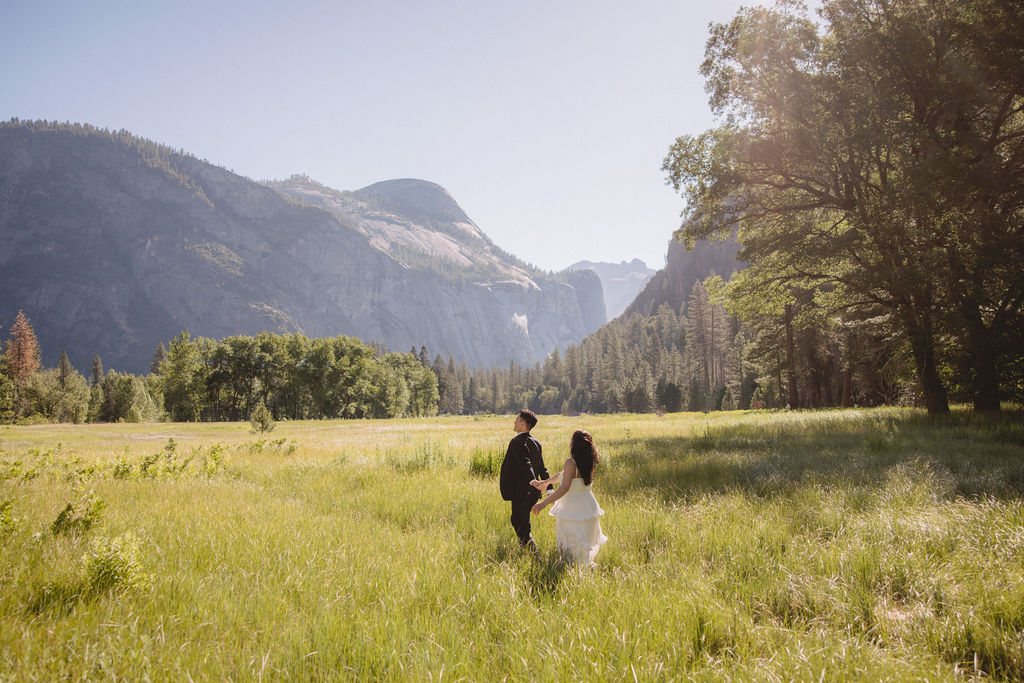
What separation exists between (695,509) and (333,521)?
5.47m

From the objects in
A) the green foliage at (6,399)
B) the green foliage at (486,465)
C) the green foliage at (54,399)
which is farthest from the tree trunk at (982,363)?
the green foliage at (54,399)

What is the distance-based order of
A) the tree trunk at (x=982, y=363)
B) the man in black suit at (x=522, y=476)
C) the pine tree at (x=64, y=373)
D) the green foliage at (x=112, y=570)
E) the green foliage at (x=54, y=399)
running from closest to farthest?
the green foliage at (x=112, y=570)
the man in black suit at (x=522, y=476)
the tree trunk at (x=982, y=363)
the green foliage at (x=54, y=399)
the pine tree at (x=64, y=373)

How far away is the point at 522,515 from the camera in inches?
→ 229

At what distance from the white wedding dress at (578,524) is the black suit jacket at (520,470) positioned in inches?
26.0

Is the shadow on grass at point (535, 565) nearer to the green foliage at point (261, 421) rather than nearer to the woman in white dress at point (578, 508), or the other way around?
the woman in white dress at point (578, 508)

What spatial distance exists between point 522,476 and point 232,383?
81453 millimetres

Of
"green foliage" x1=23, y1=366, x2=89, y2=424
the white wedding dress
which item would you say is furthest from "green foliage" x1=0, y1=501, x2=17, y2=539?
"green foliage" x1=23, y1=366, x2=89, y2=424

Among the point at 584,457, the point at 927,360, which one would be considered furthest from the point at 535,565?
the point at 927,360

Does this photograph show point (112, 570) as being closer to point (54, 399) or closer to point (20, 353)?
point (20, 353)

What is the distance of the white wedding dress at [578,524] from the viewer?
495 centimetres

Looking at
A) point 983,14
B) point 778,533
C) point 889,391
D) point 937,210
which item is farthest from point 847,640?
point 889,391

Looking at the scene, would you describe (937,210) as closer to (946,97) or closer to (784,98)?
(946,97)

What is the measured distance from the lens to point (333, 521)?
6656 millimetres

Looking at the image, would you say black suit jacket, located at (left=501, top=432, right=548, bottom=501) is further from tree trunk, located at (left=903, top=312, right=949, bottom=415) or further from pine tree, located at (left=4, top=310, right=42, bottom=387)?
pine tree, located at (left=4, top=310, right=42, bottom=387)
